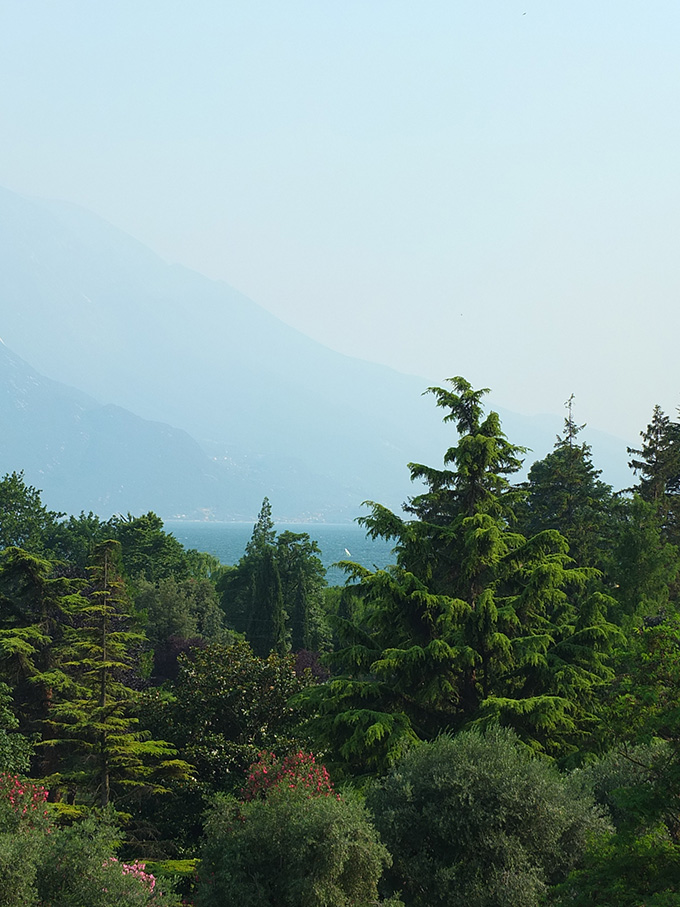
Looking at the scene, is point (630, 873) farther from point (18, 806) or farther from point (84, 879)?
point (18, 806)

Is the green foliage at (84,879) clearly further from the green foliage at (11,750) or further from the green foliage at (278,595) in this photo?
the green foliage at (278,595)

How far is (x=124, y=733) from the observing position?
27250 mm

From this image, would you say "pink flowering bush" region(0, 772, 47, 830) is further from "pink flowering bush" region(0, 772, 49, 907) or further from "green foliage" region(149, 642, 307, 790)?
"green foliage" region(149, 642, 307, 790)

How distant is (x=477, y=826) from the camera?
14469 millimetres

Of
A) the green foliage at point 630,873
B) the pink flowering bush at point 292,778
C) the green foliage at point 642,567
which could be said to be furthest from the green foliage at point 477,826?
the green foliage at point 642,567

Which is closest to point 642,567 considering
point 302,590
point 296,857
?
point 296,857

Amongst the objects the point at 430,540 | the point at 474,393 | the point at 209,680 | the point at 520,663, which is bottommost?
Answer: the point at 209,680

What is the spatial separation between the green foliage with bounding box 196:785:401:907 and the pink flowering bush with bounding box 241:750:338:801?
0.48 m

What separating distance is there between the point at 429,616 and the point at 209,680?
7.37 metres

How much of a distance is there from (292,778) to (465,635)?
8756mm

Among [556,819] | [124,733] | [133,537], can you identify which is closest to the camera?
[556,819]

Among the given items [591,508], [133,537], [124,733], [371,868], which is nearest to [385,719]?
[371,868]

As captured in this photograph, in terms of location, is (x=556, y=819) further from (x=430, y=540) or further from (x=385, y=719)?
(x=430, y=540)

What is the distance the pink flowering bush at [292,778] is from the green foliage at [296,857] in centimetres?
48
